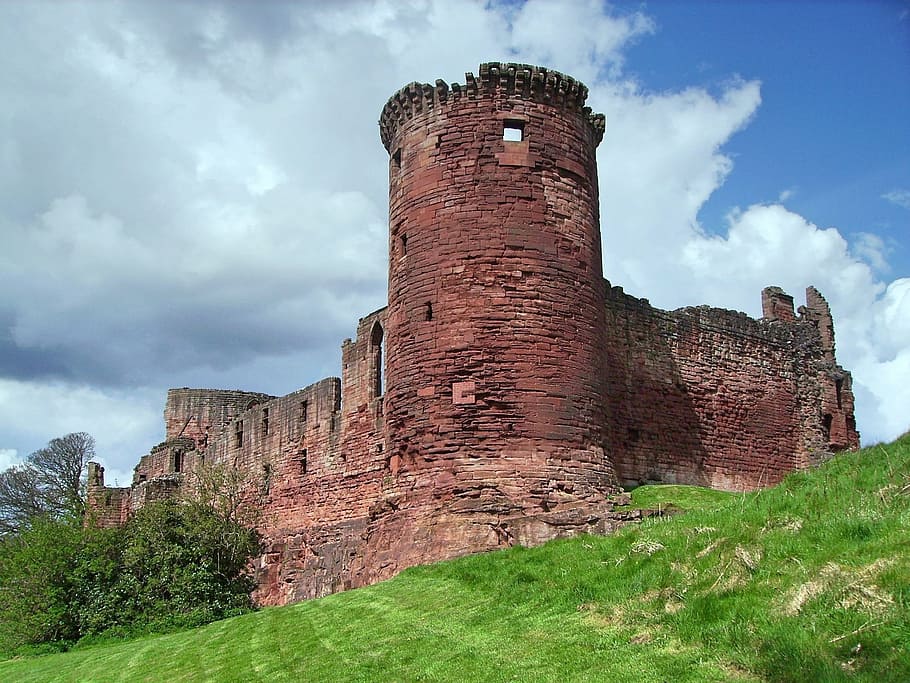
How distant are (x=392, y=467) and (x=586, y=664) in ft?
29.8

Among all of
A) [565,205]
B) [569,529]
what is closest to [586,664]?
[569,529]

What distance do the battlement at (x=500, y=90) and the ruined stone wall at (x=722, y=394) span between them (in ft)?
16.1

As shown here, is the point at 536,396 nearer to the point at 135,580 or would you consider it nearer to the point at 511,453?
the point at 511,453

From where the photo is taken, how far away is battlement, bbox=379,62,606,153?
17.4 metres

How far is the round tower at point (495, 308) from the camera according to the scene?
15391 millimetres

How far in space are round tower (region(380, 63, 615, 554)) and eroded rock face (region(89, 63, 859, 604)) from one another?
0.10 feet

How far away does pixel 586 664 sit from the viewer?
25.6ft

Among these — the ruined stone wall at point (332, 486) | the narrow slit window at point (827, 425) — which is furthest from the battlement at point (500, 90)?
the narrow slit window at point (827, 425)

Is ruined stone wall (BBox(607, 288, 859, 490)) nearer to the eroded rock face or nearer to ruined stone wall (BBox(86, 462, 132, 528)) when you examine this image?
the eroded rock face

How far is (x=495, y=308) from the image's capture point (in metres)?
16.2

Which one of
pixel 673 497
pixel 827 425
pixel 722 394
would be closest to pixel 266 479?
pixel 722 394

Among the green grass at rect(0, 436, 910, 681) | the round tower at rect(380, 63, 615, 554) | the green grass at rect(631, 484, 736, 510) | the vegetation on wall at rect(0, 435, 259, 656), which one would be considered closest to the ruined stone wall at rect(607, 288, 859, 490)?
the green grass at rect(631, 484, 736, 510)

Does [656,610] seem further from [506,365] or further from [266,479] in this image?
[266,479]

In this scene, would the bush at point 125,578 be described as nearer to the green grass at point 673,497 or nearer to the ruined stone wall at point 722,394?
the green grass at point 673,497
